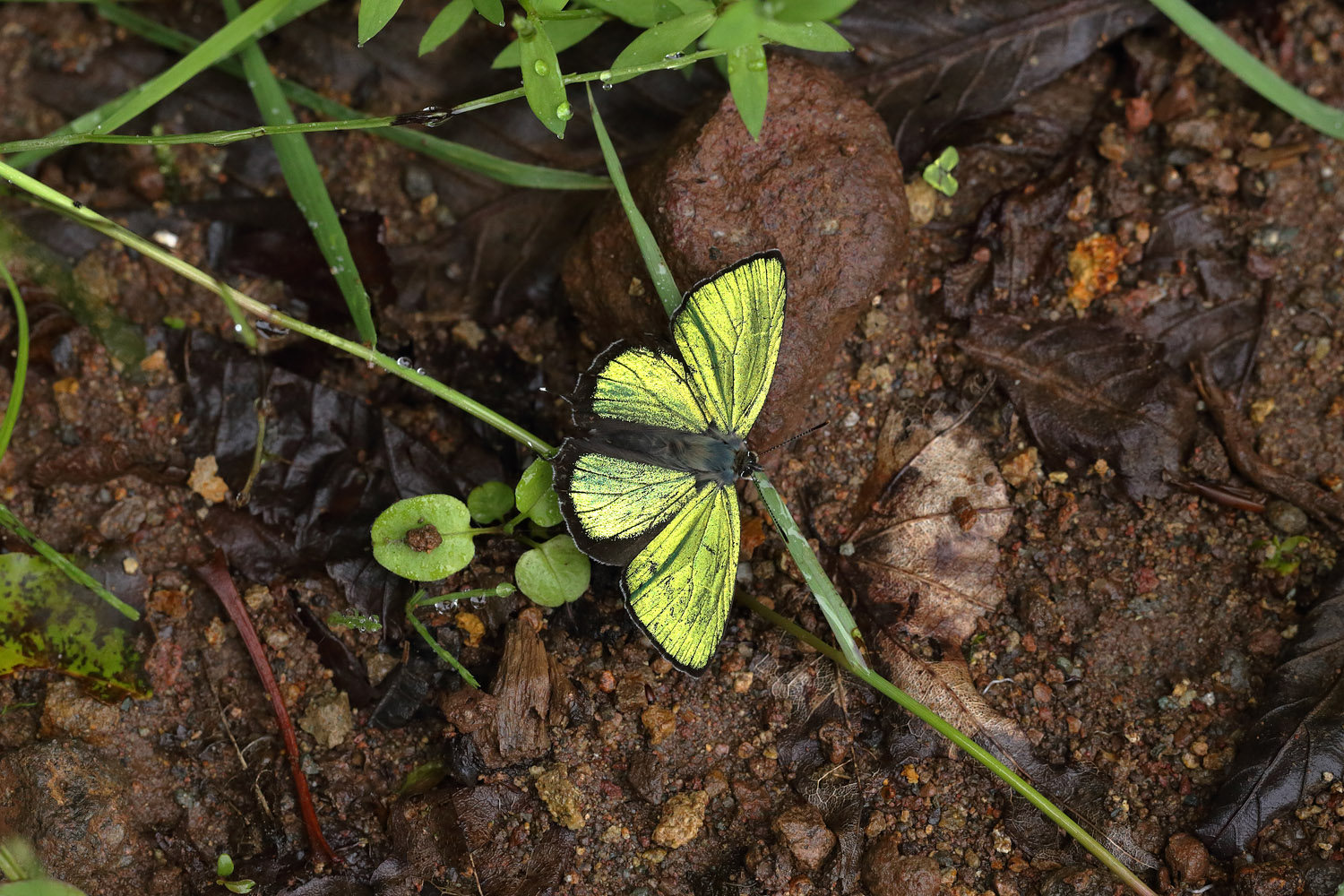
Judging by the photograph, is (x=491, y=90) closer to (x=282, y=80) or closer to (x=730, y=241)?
(x=282, y=80)

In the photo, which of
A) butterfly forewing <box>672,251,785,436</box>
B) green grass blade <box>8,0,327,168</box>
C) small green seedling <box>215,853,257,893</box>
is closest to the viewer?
butterfly forewing <box>672,251,785,436</box>

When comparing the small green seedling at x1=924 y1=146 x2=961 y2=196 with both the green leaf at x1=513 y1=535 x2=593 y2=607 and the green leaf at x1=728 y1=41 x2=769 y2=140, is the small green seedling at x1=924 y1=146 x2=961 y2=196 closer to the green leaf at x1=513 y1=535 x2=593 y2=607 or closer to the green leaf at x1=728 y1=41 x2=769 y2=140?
the green leaf at x1=728 y1=41 x2=769 y2=140

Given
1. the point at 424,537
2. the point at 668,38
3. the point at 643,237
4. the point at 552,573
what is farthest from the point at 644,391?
the point at 668,38

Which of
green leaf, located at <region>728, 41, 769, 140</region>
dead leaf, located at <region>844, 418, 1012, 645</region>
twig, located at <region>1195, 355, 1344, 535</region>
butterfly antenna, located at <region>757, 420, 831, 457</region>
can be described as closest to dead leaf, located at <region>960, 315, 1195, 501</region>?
twig, located at <region>1195, 355, 1344, 535</region>

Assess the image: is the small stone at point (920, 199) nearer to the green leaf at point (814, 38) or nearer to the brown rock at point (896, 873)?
the green leaf at point (814, 38)

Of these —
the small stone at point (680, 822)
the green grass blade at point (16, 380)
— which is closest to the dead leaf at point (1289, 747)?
the small stone at point (680, 822)

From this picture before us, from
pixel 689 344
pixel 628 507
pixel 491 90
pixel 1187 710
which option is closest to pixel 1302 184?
pixel 1187 710

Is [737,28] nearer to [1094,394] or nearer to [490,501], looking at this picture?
[490,501]
